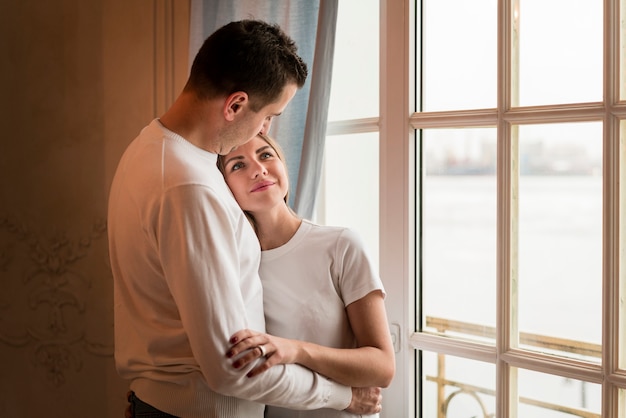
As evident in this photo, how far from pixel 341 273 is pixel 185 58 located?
1212mm

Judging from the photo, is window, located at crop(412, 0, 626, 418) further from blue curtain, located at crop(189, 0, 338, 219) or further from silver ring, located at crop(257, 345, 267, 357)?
silver ring, located at crop(257, 345, 267, 357)

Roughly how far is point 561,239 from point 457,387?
0.57 m

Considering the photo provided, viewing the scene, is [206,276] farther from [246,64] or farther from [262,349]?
[246,64]

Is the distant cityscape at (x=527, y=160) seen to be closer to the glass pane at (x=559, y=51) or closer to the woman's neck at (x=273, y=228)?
the glass pane at (x=559, y=51)

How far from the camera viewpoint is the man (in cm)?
139

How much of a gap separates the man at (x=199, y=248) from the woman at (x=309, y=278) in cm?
15

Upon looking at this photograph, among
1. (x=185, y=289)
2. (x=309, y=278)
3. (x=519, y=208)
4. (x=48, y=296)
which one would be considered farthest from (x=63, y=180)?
(x=519, y=208)

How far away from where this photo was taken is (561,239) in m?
1.86

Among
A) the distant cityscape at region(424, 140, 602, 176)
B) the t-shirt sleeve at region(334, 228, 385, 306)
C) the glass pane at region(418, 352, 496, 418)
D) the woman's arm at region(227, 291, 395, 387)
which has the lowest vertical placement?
the glass pane at region(418, 352, 496, 418)

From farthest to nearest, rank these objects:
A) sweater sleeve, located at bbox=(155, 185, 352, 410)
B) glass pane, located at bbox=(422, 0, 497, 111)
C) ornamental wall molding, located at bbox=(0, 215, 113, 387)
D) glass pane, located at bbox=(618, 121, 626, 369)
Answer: ornamental wall molding, located at bbox=(0, 215, 113, 387), glass pane, located at bbox=(422, 0, 497, 111), glass pane, located at bbox=(618, 121, 626, 369), sweater sleeve, located at bbox=(155, 185, 352, 410)

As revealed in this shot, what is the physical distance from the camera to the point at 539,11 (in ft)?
6.14

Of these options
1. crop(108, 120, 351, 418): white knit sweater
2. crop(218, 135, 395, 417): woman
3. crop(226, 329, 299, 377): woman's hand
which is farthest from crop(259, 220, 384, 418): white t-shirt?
crop(226, 329, 299, 377): woman's hand

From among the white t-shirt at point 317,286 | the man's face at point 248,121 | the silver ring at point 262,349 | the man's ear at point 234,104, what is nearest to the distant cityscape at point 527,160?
the white t-shirt at point 317,286

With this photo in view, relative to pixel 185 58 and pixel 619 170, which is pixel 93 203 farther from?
pixel 619 170
